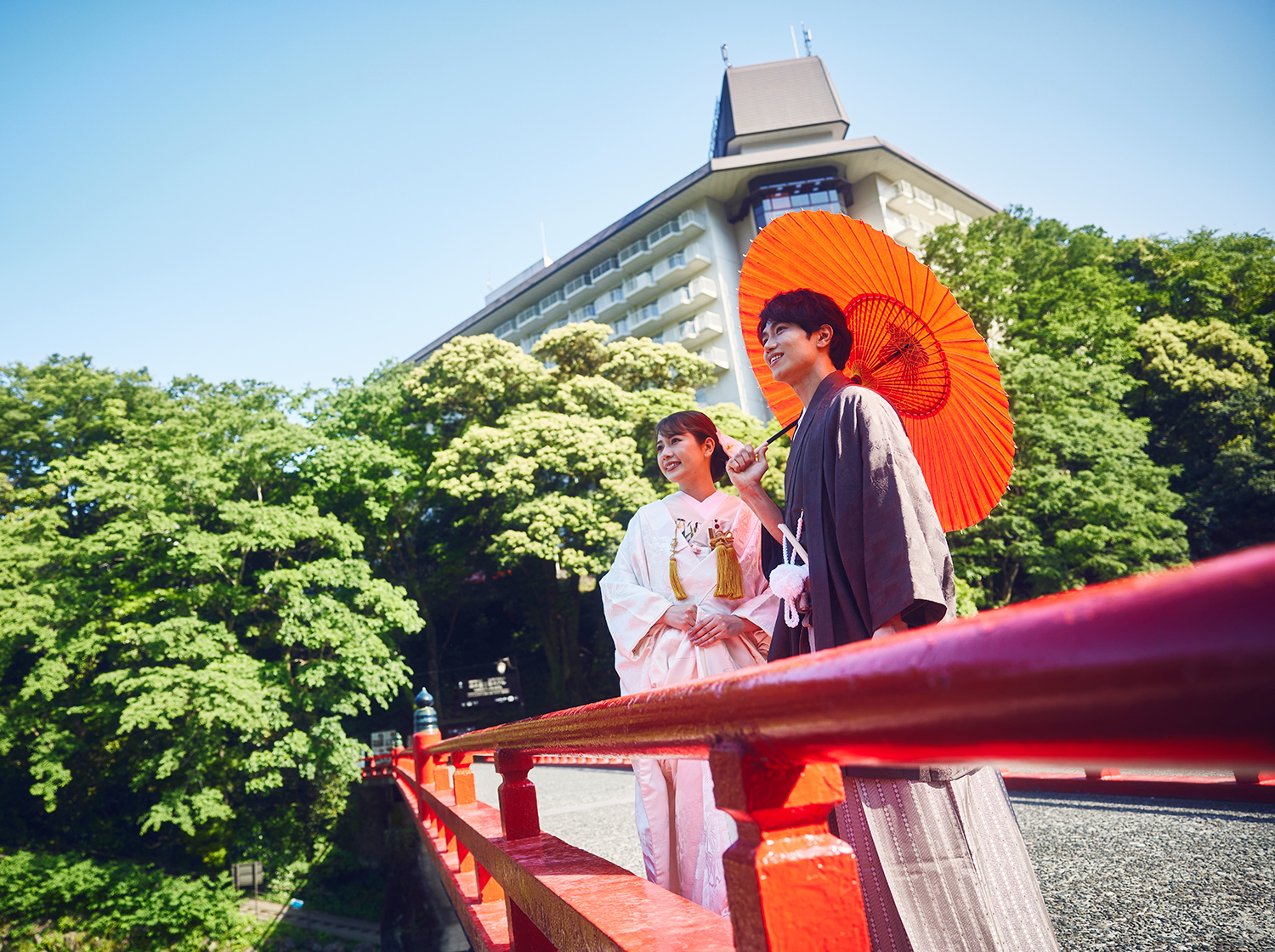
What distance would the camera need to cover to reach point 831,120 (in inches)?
1009

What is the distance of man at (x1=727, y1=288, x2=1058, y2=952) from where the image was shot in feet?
4.24

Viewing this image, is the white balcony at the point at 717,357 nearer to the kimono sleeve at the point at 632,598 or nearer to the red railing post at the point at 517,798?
the kimono sleeve at the point at 632,598

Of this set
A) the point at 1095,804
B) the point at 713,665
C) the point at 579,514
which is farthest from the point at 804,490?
the point at 579,514

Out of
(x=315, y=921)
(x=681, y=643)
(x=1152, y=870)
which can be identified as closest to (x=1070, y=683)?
(x=681, y=643)

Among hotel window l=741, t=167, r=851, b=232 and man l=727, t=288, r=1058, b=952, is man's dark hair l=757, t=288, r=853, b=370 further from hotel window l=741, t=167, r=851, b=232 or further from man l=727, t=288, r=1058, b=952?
hotel window l=741, t=167, r=851, b=232

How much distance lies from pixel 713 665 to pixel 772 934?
1.71 m

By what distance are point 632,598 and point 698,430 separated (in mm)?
634

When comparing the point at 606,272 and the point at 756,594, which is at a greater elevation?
the point at 606,272

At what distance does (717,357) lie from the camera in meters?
24.4

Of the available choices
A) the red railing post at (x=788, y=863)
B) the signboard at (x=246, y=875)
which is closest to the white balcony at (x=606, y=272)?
the signboard at (x=246, y=875)

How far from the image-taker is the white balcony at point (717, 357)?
935 inches

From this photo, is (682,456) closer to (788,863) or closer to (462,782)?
(462,782)

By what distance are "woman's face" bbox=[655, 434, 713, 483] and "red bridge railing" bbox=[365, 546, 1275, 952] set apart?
5.48 feet

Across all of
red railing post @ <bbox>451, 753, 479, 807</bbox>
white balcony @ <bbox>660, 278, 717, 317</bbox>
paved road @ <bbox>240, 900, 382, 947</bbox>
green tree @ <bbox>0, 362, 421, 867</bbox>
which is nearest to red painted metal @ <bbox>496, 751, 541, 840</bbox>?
red railing post @ <bbox>451, 753, 479, 807</bbox>
